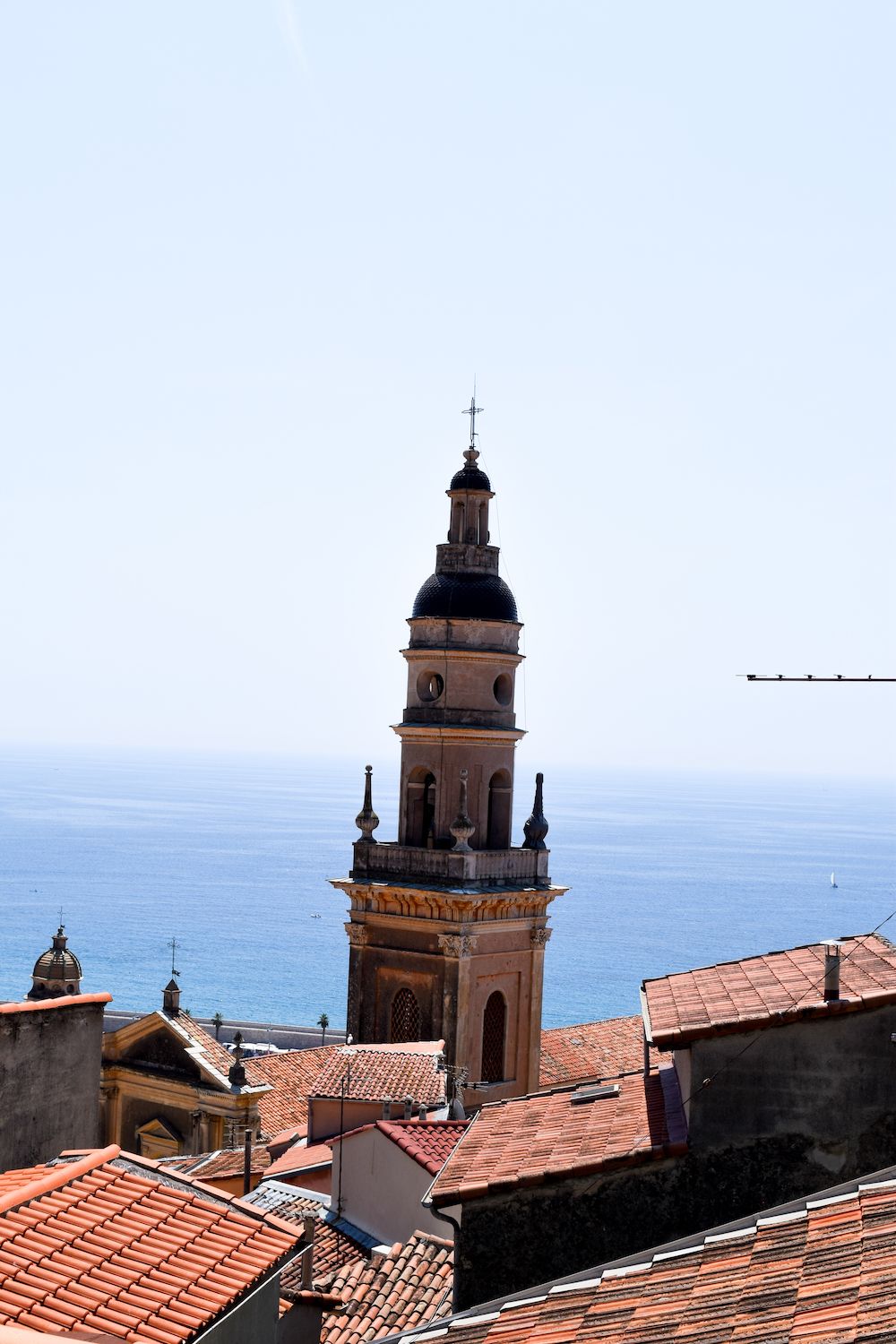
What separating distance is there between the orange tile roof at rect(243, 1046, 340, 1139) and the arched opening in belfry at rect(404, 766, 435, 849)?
4.07 metres

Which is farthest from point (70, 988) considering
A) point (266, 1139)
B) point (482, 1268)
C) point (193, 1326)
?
point (193, 1326)

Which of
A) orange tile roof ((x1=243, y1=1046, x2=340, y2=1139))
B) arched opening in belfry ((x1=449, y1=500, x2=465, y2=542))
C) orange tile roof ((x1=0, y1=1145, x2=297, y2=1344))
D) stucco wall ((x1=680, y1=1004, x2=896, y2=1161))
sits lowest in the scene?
orange tile roof ((x1=243, y1=1046, x2=340, y2=1139))

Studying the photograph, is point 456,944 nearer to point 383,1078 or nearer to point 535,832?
point 535,832

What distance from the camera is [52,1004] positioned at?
12.2 m

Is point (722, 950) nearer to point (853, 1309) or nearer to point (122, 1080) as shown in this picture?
point (122, 1080)

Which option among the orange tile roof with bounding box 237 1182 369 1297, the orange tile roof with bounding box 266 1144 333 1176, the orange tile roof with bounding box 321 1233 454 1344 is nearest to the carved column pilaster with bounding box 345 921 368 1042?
the orange tile roof with bounding box 266 1144 333 1176

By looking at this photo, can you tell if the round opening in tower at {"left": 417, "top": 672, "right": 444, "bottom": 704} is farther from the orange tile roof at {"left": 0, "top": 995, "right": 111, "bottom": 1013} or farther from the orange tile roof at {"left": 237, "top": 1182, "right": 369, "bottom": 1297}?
the orange tile roof at {"left": 0, "top": 995, "right": 111, "bottom": 1013}

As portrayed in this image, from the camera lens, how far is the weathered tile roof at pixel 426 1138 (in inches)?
601

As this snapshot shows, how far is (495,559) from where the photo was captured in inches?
1262

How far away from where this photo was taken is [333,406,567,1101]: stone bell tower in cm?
3083

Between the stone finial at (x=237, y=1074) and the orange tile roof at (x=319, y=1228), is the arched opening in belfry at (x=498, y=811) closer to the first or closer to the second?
the stone finial at (x=237, y=1074)

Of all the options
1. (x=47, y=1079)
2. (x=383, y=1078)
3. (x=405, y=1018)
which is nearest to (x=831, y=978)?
(x=47, y=1079)

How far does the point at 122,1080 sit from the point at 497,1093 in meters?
6.86

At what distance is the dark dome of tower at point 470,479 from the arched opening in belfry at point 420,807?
5228mm
